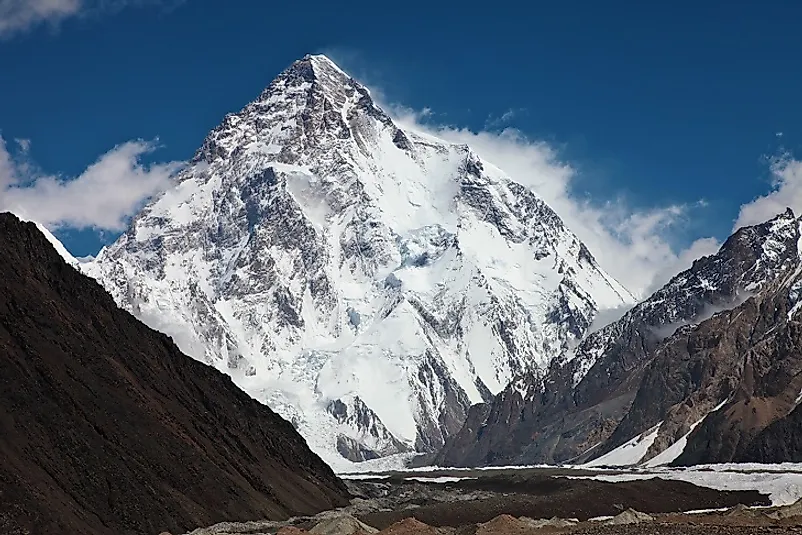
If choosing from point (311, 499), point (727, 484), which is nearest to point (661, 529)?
point (311, 499)

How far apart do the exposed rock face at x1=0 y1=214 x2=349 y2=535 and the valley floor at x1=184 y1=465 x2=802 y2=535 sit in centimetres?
A: 503

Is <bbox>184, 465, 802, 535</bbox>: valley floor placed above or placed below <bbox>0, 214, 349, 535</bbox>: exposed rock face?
below

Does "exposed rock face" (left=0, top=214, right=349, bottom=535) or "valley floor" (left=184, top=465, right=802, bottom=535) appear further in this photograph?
"exposed rock face" (left=0, top=214, right=349, bottom=535)

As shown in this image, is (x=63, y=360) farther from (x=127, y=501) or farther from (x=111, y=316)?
(x=111, y=316)

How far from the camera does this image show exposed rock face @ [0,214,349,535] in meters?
69.0

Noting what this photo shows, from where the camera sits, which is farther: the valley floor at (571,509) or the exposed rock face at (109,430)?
the exposed rock face at (109,430)

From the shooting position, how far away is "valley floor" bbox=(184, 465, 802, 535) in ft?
165

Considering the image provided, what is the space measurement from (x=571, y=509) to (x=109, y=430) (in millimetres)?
39816

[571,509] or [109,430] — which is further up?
[109,430]

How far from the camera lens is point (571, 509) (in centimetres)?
9569

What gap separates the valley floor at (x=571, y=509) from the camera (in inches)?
1977

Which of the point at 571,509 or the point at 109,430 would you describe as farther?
the point at 571,509

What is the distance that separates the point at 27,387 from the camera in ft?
251

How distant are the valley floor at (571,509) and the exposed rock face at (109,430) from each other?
5.03 metres
